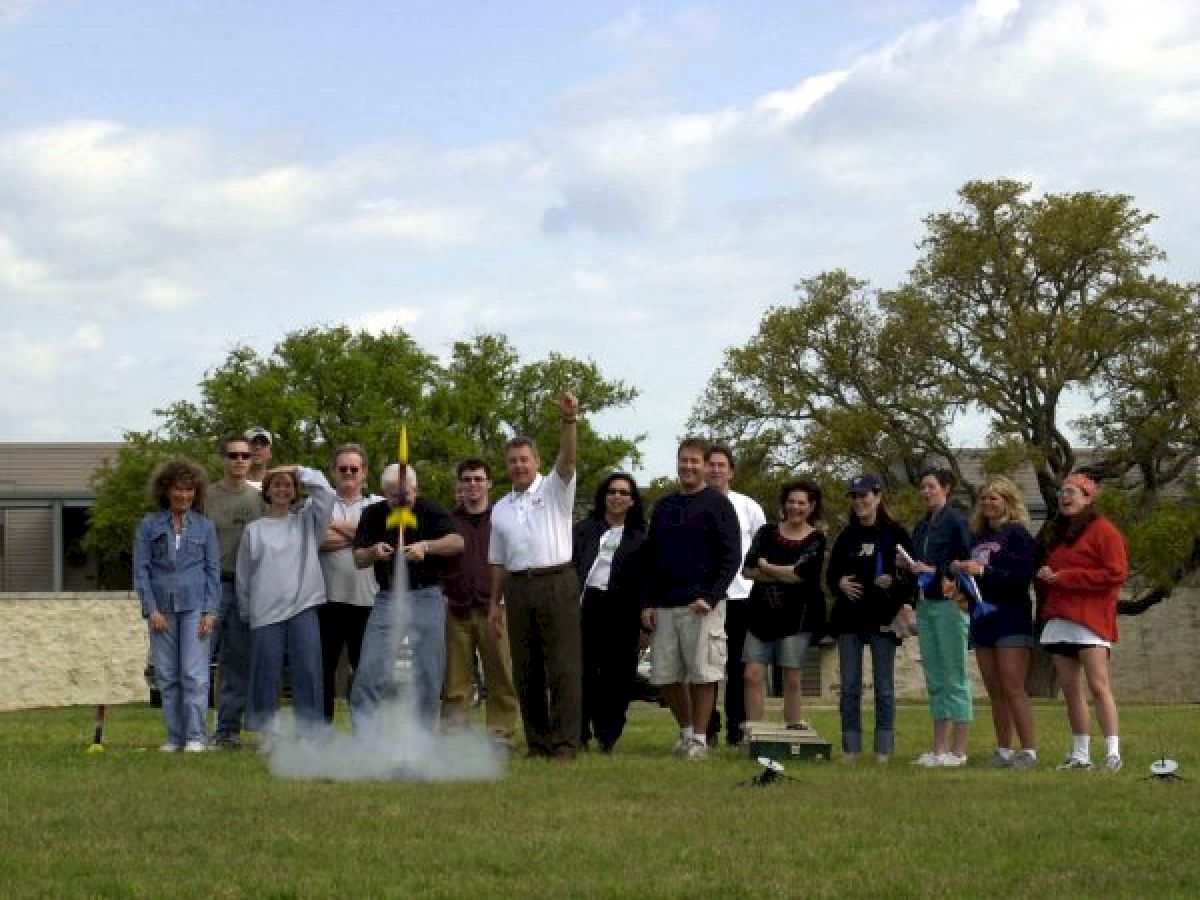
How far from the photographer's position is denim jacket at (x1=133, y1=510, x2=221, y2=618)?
13.2m

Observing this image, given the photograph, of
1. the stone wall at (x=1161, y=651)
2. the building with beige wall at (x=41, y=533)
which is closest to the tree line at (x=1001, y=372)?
the stone wall at (x=1161, y=651)

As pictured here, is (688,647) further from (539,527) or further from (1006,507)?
(1006,507)

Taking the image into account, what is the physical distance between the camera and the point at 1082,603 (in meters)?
12.1

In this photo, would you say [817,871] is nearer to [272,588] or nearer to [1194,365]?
[272,588]

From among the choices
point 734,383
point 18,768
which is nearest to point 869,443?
point 734,383

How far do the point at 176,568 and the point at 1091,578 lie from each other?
222 inches

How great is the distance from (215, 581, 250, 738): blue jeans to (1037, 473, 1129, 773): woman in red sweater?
5.12 m

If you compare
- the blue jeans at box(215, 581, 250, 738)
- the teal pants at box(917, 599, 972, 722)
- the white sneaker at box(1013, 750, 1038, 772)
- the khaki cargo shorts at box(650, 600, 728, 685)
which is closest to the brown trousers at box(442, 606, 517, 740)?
the khaki cargo shorts at box(650, 600, 728, 685)

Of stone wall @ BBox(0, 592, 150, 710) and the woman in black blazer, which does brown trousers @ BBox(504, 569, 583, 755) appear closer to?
the woman in black blazer

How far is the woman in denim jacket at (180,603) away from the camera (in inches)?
517

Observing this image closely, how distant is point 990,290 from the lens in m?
43.6

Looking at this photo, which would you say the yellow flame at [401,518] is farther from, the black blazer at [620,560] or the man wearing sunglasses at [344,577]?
the black blazer at [620,560]

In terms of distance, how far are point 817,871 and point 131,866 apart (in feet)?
8.30

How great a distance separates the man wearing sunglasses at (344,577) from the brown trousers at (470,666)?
0.59m
